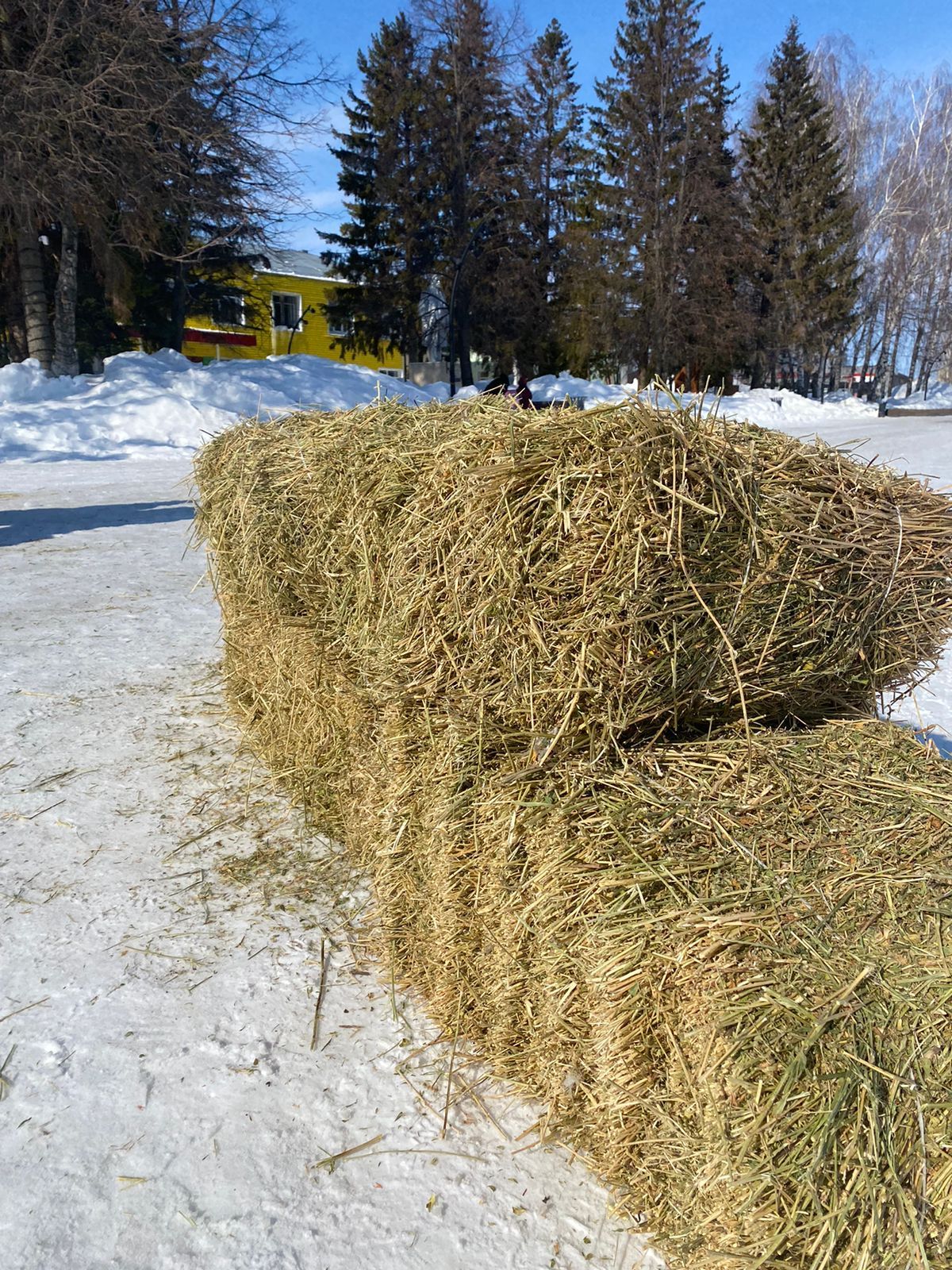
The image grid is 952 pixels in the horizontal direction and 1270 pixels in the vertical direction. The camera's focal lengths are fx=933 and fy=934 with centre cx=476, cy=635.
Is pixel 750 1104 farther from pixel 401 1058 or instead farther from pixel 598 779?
pixel 401 1058

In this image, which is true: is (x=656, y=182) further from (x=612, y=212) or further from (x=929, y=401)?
(x=929, y=401)

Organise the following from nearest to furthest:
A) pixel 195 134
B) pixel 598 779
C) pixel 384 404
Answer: pixel 598 779 → pixel 384 404 → pixel 195 134

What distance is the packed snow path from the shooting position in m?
2.09

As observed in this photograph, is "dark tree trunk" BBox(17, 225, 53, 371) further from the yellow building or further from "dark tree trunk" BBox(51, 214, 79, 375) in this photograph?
the yellow building

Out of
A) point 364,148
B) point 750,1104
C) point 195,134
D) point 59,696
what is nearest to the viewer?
point 750,1104

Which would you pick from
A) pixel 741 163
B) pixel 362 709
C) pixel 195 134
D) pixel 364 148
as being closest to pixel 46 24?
pixel 195 134

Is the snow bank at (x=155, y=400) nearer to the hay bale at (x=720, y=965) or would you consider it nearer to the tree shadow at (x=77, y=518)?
the tree shadow at (x=77, y=518)

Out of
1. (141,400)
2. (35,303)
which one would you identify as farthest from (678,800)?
(35,303)

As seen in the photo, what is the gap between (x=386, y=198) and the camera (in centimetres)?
3500

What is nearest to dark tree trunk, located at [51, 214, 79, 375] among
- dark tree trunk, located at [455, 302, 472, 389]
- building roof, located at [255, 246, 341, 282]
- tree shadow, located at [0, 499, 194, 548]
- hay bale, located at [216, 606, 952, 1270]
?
tree shadow, located at [0, 499, 194, 548]

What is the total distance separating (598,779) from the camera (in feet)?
7.75

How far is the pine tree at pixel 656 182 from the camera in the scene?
39281 mm

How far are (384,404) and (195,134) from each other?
21726mm

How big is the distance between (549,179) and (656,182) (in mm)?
4867
